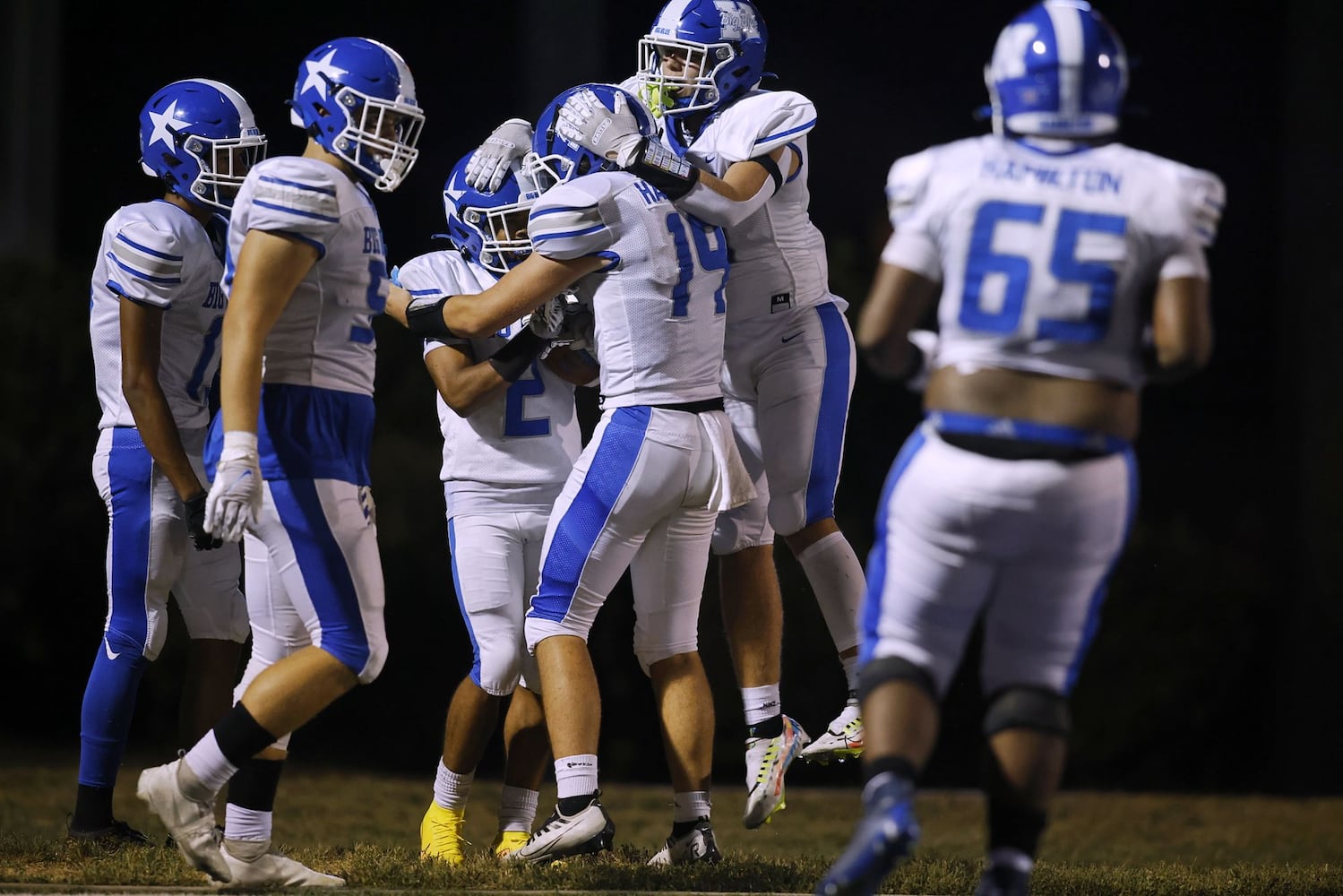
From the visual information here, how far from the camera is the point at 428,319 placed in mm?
3881

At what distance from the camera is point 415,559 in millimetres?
7676

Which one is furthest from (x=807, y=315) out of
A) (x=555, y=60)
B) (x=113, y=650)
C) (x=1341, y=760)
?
(x=1341, y=760)

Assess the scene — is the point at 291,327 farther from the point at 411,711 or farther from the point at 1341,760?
the point at 1341,760

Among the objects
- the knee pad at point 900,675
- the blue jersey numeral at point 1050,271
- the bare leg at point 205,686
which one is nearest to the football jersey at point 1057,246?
the blue jersey numeral at point 1050,271

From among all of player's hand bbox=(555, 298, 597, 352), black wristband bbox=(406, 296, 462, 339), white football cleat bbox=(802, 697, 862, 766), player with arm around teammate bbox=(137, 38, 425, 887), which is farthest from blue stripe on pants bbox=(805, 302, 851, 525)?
player with arm around teammate bbox=(137, 38, 425, 887)

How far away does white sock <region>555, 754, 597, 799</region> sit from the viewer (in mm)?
3777

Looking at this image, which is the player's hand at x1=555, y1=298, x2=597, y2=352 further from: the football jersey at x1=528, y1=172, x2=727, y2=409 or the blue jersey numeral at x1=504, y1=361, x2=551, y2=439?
the blue jersey numeral at x1=504, y1=361, x2=551, y2=439

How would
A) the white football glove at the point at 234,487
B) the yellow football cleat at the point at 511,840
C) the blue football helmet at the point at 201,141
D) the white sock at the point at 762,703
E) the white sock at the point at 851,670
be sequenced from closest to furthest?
the white football glove at the point at 234,487
the blue football helmet at the point at 201,141
the yellow football cleat at the point at 511,840
the white sock at the point at 762,703
the white sock at the point at 851,670

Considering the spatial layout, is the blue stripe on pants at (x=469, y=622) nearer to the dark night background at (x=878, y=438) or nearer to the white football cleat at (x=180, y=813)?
the white football cleat at (x=180, y=813)

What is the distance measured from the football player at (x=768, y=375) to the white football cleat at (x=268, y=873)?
1242 mm

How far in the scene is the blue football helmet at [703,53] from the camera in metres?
4.41

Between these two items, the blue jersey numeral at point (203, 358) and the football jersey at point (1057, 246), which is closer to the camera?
the football jersey at point (1057, 246)

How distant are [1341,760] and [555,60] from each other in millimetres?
4990

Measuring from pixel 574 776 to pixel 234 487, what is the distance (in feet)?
3.58
